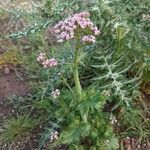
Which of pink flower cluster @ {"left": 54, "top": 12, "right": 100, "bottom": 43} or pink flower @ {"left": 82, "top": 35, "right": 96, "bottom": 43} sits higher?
pink flower cluster @ {"left": 54, "top": 12, "right": 100, "bottom": 43}

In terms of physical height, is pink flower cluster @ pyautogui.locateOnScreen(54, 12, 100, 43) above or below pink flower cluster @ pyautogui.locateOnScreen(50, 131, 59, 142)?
above

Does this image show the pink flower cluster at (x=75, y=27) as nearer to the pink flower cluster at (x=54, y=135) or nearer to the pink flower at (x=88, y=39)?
the pink flower at (x=88, y=39)

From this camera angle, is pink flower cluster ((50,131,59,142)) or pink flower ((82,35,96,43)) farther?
pink flower cluster ((50,131,59,142))

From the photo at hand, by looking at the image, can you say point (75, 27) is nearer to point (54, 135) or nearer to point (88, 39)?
point (88, 39)

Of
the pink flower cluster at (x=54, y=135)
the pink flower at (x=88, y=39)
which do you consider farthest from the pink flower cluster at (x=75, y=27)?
the pink flower cluster at (x=54, y=135)

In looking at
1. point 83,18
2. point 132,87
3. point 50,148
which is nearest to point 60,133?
point 50,148

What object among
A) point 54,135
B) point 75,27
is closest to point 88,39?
point 75,27

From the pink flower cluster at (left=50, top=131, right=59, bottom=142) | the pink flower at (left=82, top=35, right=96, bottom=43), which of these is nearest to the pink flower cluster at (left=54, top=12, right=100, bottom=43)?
the pink flower at (left=82, top=35, right=96, bottom=43)

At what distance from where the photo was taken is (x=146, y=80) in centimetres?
342

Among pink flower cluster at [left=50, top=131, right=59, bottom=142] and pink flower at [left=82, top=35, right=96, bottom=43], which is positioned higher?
pink flower at [left=82, top=35, right=96, bottom=43]

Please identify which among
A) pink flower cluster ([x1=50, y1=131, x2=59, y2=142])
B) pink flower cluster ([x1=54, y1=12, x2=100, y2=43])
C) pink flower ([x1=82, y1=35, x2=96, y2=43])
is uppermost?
pink flower cluster ([x1=54, y1=12, x2=100, y2=43])

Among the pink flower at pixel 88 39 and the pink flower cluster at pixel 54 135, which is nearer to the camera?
the pink flower at pixel 88 39

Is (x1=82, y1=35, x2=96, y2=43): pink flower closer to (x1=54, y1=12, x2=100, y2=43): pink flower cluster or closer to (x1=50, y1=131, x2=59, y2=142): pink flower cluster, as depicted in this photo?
(x1=54, y1=12, x2=100, y2=43): pink flower cluster

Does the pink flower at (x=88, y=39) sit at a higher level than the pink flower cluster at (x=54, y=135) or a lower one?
higher
